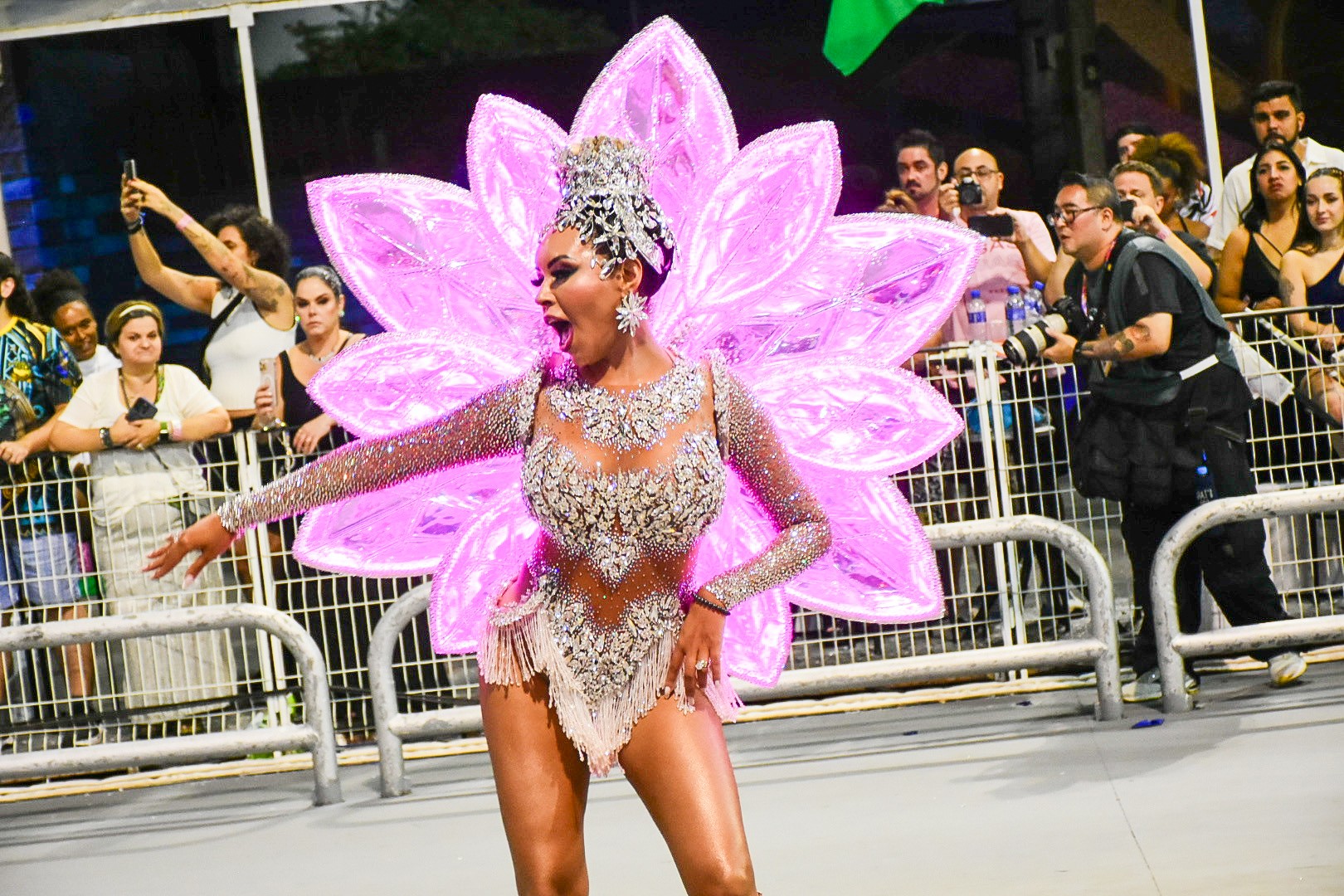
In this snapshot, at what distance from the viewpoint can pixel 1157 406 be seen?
591 cm

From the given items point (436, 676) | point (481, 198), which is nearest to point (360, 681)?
point (436, 676)

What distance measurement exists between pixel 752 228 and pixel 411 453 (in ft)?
2.78

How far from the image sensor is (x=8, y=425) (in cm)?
628

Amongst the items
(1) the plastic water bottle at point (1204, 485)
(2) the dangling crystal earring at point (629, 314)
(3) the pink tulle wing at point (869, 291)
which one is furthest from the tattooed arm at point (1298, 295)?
(2) the dangling crystal earring at point (629, 314)

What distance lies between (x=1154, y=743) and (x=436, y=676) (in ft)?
8.29

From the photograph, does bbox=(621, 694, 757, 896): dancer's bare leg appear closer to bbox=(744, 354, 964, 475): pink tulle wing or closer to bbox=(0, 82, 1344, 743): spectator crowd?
bbox=(744, 354, 964, 475): pink tulle wing

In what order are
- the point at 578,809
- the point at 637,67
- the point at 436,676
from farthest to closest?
1. the point at 436,676
2. the point at 637,67
3. the point at 578,809

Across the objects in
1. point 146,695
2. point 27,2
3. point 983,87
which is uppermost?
point 27,2

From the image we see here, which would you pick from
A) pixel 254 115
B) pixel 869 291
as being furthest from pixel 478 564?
pixel 254 115

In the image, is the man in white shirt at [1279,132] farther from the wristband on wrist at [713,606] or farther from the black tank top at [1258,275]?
the wristband on wrist at [713,606]

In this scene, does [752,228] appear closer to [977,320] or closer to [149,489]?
[149,489]

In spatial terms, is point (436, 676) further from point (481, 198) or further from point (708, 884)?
point (708, 884)

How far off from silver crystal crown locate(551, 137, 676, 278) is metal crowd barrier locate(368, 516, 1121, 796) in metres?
2.74

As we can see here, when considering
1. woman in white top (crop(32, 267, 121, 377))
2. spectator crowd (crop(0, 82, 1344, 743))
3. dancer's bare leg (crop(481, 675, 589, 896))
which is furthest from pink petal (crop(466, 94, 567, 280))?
woman in white top (crop(32, 267, 121, 377))
